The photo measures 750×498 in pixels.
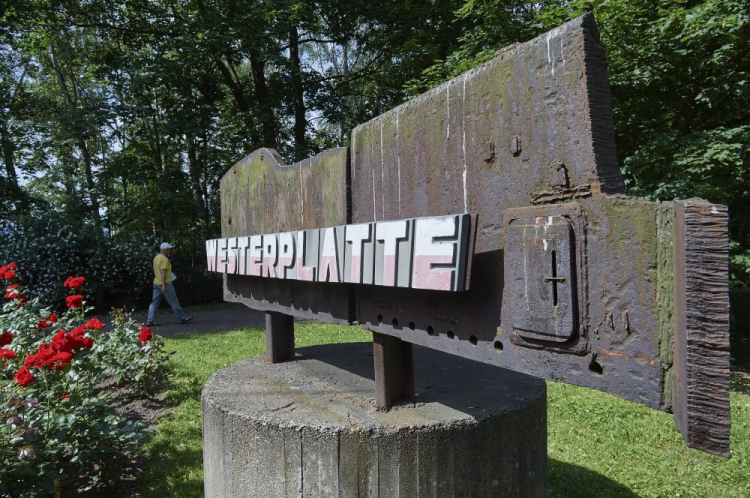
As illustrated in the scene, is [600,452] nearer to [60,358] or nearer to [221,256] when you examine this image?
[221,256]

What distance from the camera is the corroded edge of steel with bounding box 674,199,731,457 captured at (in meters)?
Answer: 1.12

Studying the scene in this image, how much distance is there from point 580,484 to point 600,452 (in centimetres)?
62

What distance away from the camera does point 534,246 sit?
145 centimetres

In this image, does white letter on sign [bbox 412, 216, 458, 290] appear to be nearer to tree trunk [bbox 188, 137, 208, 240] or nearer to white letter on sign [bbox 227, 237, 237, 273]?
white letter on sign [bbox 227, 237, 237, 273]

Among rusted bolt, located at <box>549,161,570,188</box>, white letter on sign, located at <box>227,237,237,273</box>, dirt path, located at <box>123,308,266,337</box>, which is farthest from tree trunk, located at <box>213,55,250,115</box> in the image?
rusted bolt, located at <box>549,161,570,188</box>

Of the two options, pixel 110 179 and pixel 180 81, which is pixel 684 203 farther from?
pixel 110 179

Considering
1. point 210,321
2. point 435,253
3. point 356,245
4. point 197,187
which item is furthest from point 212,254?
point 197,187

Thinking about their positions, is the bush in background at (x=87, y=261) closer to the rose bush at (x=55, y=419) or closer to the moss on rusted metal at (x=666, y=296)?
the rose bush at (x=55, y=419)

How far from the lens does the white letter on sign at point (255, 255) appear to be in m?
2.98

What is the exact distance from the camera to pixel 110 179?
42.3ft

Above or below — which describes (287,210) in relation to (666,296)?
above

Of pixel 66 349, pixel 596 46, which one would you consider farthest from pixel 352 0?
pixel 596 46

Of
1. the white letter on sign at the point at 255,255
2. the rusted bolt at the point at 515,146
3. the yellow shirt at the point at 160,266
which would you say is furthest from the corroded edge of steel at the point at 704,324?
the yellow shirt at the point at 160,266

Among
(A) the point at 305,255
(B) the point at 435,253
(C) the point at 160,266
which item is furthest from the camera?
(C) the point at 160,266
